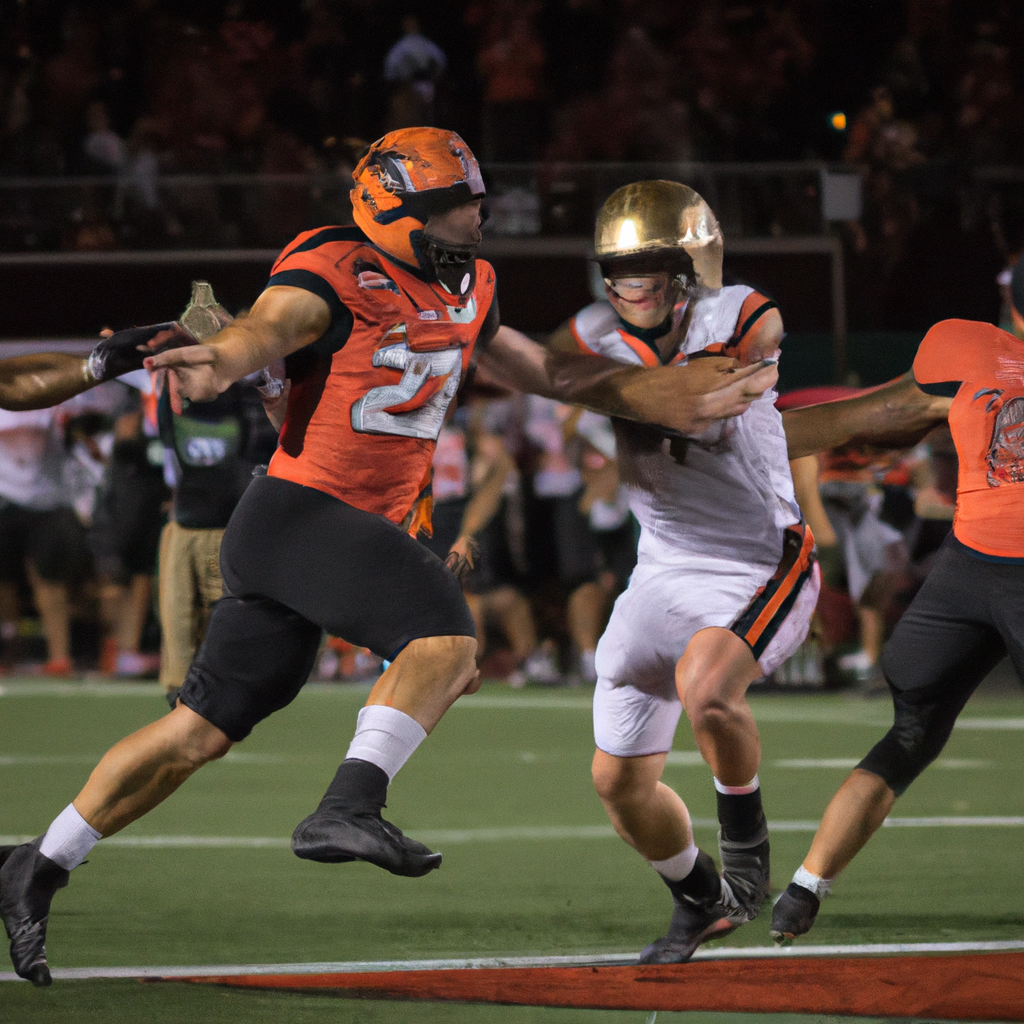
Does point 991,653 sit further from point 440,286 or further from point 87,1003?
point 87,1003

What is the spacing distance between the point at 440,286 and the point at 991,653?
6.23 ft

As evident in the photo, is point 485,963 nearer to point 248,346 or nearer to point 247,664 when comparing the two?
point 247,664

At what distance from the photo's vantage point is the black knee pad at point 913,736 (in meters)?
4.97

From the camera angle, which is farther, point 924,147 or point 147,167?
point 924,147

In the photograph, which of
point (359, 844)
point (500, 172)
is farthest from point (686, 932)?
point (500, 172)

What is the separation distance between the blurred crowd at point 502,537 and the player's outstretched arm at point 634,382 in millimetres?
5998

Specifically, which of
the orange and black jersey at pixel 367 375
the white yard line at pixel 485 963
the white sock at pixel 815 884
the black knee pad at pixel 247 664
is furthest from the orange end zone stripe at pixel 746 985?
the orange and black jersey at pixel 367 375

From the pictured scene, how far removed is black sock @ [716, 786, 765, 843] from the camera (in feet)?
16.5

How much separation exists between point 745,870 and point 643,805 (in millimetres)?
391

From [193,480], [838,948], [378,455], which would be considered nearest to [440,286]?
[378,455]

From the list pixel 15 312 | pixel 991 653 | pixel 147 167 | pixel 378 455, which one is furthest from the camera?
pixel 147 167

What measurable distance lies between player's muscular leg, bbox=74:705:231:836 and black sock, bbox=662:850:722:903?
1.46m

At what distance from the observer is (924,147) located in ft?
49.5

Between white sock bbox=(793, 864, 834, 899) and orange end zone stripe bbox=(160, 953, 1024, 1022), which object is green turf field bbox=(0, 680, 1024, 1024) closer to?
orange end zone stripe bbox=(160, 953, 1024, 1022)
